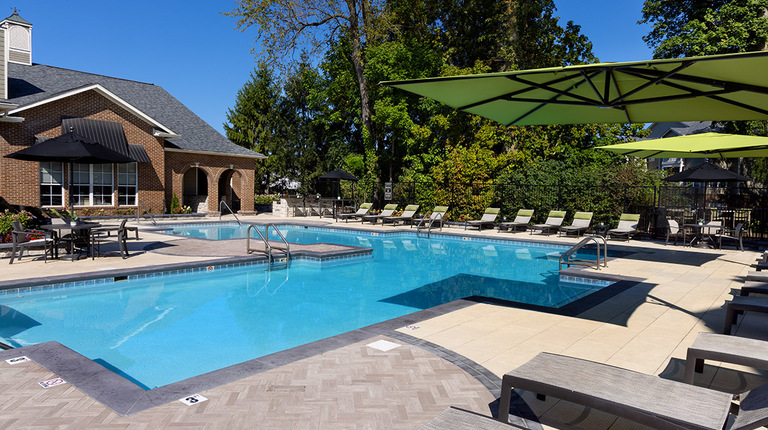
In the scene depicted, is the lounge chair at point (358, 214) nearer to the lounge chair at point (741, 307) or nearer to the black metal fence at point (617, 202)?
the black metal fence at point (617, 202)

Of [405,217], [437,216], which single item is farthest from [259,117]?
[437,216]

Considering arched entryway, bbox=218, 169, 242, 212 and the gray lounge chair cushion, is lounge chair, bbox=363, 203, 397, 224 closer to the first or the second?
arched entryway, bbox=218, 169, 242, 212

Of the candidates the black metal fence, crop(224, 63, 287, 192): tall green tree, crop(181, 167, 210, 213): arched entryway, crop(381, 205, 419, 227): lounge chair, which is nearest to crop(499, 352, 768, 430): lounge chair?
the black metal fence

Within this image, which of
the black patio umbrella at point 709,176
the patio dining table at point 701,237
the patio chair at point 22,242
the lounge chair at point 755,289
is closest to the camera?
the lounge chair at point 755,289

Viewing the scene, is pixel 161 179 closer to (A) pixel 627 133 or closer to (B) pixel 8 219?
(B) pixel 8 219

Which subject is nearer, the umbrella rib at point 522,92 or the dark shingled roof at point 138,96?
the umbrella rib at point 522,92

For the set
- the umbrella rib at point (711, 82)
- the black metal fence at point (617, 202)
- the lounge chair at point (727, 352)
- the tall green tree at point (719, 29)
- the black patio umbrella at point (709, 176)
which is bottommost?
the lounge chair at point (727, 352)

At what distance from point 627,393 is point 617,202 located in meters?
16.5

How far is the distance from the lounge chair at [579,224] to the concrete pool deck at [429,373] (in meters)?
8.85

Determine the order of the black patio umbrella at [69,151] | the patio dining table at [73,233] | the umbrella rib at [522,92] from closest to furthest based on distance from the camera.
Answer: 1. the umbrella rib at [522,92]
2. the black patio umbrella at [69,151]
3. the patio dining table at [73,233]

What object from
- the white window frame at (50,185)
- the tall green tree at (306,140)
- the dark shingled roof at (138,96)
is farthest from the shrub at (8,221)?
the tall green tree at (306,140)

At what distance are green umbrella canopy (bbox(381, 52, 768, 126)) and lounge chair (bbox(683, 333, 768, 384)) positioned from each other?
2123 millimetres

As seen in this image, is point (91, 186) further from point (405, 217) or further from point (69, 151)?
point (405, 217)

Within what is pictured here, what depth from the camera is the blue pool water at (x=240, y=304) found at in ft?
19.2
